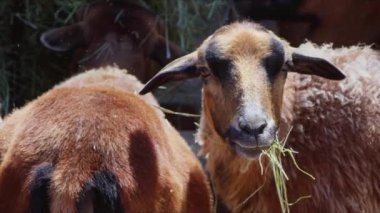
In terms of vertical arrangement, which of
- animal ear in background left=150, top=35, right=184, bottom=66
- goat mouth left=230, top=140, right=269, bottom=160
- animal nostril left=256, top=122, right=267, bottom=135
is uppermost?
animal ear in background left=150, top=35, right=184, bottom=66

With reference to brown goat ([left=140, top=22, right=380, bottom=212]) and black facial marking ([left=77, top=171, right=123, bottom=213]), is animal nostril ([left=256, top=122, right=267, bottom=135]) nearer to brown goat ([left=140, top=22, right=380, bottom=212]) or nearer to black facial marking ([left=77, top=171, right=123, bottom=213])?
brown goat ([left=140, top=22, right=380, bottom=212])

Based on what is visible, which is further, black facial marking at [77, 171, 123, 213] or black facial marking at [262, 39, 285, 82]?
black facial marking at [262, 39, 285, 82]

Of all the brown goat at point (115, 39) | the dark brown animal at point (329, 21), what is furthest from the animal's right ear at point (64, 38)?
the dark brown animal at point (329, 21)

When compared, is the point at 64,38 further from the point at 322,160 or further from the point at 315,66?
the point at 322,160

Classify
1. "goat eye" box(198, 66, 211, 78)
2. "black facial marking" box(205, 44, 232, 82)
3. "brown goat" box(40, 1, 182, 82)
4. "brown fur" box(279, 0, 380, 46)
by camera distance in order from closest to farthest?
1. "black facial marking" box(205, 44, 232, 82)
2. "goat eye" box(198, 66, 211, 78)
3. "brown goat" box(40, 1, 182, 82)
4. "brown fur" box(279, 0, 380, 46)

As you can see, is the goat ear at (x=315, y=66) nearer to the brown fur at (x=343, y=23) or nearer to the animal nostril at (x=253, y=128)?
the animal nostril at (x=253, y=128)

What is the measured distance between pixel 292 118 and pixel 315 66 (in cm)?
35

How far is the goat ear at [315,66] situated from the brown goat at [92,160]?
2.83 ft

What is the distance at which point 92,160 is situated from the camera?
182 inches

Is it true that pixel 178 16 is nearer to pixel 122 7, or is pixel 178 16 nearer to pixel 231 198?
pixel 122 7

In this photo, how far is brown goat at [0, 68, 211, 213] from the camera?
4.57 meters

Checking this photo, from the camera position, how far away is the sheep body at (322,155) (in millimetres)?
5277

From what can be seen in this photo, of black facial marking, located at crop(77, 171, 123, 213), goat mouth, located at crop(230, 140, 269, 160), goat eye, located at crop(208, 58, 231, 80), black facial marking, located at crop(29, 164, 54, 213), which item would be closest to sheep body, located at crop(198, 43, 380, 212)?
goat mouth, located at crop(230, 140, 269, 160)

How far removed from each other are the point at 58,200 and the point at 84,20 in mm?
3131
